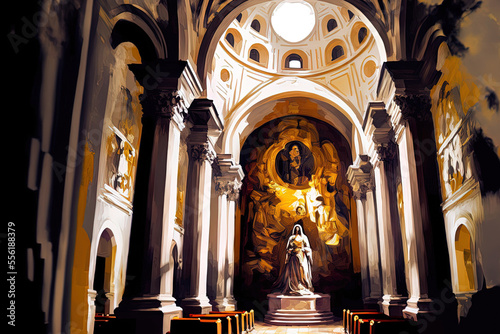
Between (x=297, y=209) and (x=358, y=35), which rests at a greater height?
(x=358, y=35)

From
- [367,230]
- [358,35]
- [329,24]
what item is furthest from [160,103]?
[329,24]

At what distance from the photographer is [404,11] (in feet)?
23.8

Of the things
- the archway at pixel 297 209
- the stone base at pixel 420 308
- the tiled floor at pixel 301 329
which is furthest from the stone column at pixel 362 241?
the stone base at pixel 420 308

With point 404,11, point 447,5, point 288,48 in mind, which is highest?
point 288,48

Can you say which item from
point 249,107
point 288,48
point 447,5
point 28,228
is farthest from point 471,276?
point 288,48

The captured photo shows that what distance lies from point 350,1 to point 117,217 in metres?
7.17

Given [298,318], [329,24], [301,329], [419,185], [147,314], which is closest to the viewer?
[147,314]

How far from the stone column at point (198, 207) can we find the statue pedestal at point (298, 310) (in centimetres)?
445

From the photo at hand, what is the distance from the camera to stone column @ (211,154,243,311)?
483 inches

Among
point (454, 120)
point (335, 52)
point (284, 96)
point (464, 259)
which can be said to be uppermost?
point (335, 52)

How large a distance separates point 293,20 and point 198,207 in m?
10.1

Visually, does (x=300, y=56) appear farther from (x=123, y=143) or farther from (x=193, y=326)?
(x=193, y=326)

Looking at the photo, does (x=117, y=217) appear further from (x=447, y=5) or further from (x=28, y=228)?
(x=447, y=5)

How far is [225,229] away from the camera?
13.2 metres
